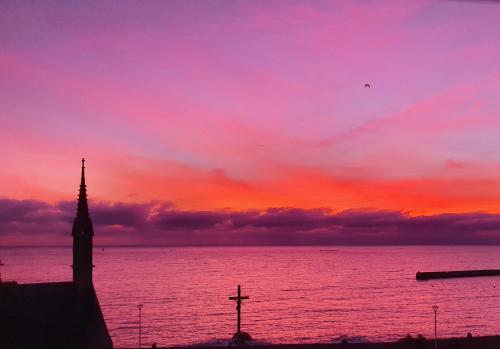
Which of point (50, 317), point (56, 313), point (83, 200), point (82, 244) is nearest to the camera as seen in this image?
point (50, 317)

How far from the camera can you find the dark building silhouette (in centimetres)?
3831

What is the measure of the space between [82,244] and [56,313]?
568cm

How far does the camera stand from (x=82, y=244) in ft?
140

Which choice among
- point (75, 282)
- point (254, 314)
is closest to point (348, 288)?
point (254, 314)

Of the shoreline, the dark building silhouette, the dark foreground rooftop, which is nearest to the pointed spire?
the dark building silhouette

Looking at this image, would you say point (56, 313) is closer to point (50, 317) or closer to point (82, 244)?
point (50, 317)

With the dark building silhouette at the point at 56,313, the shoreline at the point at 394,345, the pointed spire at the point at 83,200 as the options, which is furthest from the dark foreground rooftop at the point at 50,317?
the shoreline at the point at 394,345

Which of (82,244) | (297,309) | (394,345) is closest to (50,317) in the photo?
(82,244)

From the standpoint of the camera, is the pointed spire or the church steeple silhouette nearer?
the church steeple silhouette

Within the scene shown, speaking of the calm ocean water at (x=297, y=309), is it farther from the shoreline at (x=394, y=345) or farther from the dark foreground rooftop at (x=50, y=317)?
the dark foreground rooftop at (x=50, y=317)

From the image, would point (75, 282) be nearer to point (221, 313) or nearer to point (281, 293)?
point (221, 313)

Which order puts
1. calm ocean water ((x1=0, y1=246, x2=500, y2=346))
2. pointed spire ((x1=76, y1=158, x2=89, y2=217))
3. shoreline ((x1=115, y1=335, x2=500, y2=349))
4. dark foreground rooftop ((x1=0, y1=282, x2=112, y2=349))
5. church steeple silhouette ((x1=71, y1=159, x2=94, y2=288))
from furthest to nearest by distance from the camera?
calm ocean water ((x1=0, y1=246, x2=500, y2=346)), shoreline ((x1=115, y1=335, x2=500, y2=349)), pointed spire ((x1=76, y1=158, x2=89, y2=217)), church steeple silhouette ((x1=71, y1=159, x2=94, y2=288)), dark foreground rooftop ((x1=0, y1=282, x2=112, y2=349))

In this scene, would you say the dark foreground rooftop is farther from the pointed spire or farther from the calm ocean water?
the calm ocean water

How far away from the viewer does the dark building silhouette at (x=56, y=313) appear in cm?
3831
